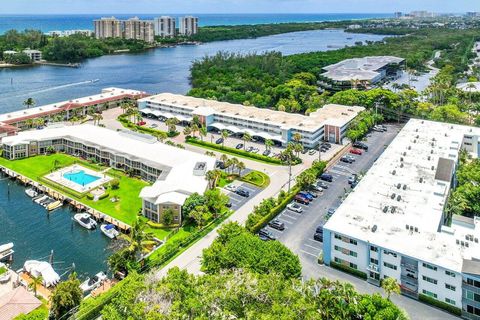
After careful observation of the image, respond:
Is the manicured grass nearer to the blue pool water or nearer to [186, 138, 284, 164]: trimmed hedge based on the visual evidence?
[186, 138, 284, 164]: trimmed hedge

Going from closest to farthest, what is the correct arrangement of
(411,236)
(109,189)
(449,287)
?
1. (449,287)
2. (411,236)
3. (109,189)

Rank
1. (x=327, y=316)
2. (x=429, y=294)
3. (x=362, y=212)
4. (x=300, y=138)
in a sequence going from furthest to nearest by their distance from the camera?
1. (x=300, y=138)
2. (x=362, y=212)
3. (x=429, y=294)
4. (x=327, y=316)

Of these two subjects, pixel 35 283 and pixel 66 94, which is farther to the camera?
pixel 66 94

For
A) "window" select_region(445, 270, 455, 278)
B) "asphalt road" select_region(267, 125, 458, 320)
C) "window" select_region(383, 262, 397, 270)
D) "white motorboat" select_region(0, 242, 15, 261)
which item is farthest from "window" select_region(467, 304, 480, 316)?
"white motorboat" select_region(0, 242, 15, 261)

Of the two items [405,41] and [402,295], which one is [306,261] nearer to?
[402,295]

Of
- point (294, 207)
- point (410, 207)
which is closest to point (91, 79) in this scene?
point (294, 207)

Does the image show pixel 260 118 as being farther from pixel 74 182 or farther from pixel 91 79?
pixel 91 79

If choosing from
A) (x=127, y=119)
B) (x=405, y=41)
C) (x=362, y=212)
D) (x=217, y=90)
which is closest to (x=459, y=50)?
(x=405, y=41)
